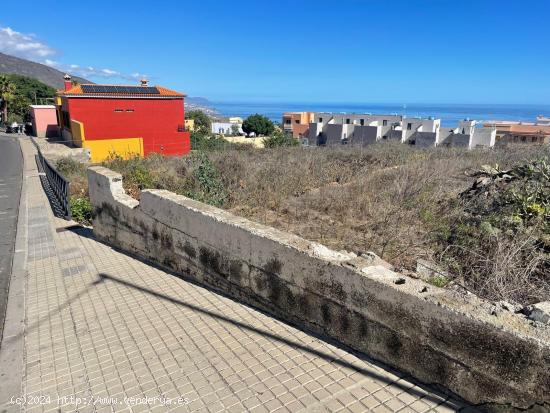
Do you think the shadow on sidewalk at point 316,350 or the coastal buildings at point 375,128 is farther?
the coastal buildings at point 375,128

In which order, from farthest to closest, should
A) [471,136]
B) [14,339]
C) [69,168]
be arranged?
1. [471,136]
2. [69,168]
3. [14,339]

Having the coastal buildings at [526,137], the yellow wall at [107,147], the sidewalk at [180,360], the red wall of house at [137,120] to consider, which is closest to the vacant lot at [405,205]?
the sidewalk at [180,360]

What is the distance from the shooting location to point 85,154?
939 inches

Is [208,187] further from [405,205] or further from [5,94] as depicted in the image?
[5,94]

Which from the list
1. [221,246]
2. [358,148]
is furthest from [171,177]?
[358,148]

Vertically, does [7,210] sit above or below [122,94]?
below

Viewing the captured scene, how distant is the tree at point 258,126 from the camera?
72.2m

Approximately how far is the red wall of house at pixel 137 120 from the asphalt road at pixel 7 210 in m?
5.25

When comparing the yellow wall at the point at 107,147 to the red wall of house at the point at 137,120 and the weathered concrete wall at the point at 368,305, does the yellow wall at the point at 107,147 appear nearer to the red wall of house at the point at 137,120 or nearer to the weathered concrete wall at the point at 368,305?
the red wall of house at the point at 137,120

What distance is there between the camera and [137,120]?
96.9 feet

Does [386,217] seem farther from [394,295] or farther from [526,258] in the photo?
[394,295]

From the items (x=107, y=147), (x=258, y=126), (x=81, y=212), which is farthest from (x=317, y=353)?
(x=258, y=126)

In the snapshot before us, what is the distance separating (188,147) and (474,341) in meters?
31.8

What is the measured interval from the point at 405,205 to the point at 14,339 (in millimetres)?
6081
